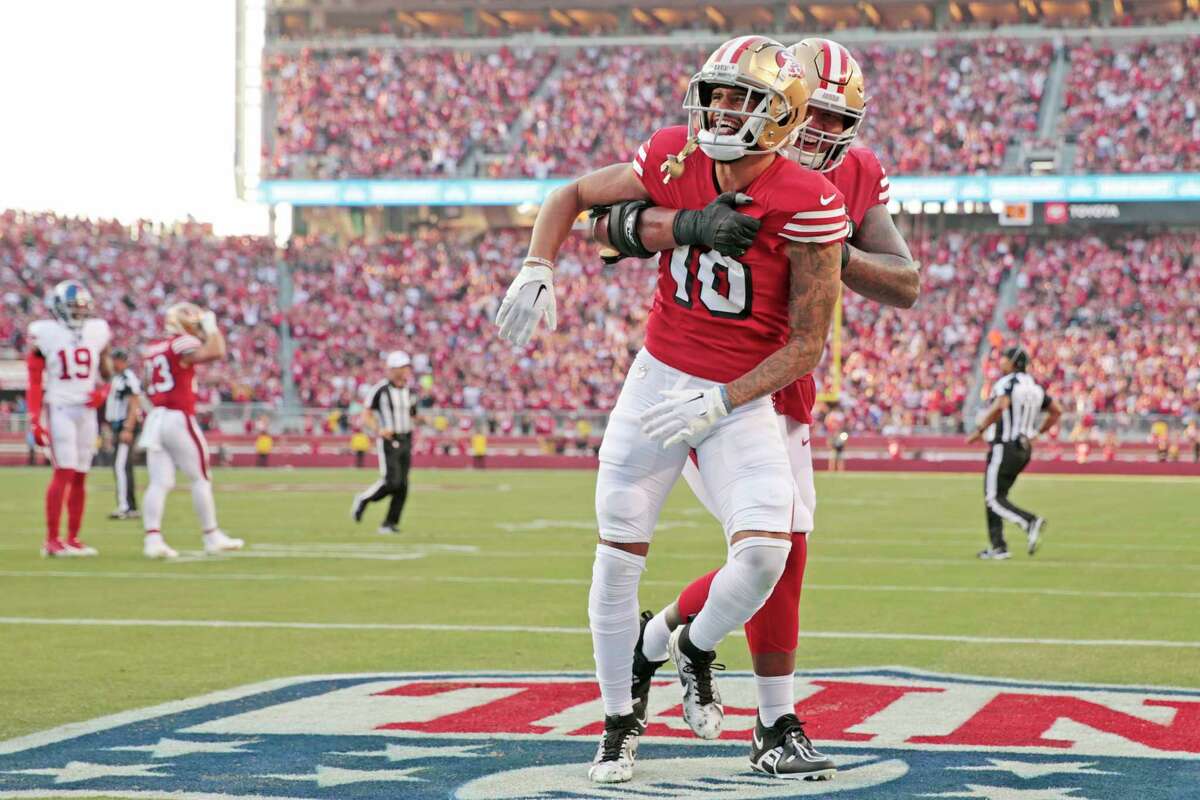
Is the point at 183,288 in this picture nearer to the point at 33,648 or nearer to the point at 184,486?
the point at 184,486

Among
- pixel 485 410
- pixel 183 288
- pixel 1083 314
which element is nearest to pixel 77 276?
pixel 183 288

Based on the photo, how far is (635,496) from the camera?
4.95m

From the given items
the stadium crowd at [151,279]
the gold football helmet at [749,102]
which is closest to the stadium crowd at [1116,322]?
the stadium crowd at [151,279]

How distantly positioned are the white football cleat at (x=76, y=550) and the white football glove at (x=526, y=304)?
9.03 meters

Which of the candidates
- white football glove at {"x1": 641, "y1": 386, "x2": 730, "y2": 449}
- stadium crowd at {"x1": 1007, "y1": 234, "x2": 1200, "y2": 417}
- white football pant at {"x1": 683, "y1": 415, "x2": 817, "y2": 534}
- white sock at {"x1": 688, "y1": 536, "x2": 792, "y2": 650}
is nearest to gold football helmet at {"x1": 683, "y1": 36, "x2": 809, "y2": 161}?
white football glove at {"x1": 641, "y1": 386, "x2": 730, "y2": 449}

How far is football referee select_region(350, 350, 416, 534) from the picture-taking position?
16.0m

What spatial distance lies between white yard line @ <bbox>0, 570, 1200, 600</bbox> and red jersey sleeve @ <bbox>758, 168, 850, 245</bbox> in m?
6.27

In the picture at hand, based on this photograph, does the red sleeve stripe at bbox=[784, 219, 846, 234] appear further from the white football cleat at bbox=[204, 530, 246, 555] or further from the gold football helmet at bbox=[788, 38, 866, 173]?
the white football cleat at bbox=[204, 530, 246, 555]

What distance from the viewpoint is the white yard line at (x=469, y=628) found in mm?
8138

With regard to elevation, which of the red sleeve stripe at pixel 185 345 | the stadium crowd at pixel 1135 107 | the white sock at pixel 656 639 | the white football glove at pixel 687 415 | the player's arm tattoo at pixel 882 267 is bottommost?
the white sock at pixel 656 639

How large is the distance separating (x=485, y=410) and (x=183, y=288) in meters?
9.27

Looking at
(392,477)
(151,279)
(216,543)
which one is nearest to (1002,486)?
Answer: (392,477)

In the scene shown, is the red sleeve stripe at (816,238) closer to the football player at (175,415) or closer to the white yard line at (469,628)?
the white yard line at (469,628)

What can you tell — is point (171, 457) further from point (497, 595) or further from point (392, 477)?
point (497, 595)
